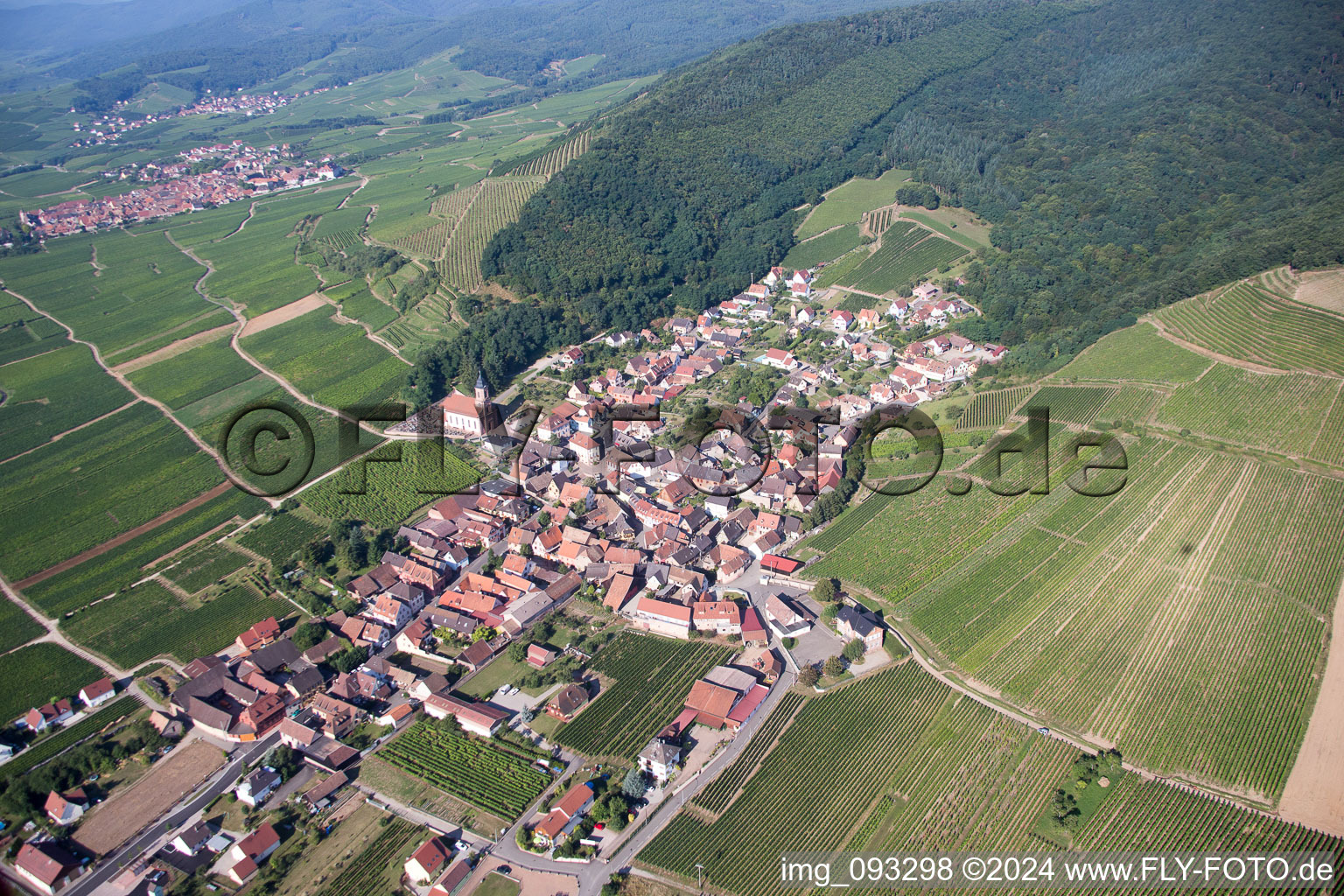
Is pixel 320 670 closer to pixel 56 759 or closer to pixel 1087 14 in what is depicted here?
pixel 56 759

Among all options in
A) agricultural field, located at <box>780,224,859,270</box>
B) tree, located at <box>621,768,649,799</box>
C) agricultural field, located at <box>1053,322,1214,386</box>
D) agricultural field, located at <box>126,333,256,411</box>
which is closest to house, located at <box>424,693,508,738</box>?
tree, located at <box>621,768,649,799</box>

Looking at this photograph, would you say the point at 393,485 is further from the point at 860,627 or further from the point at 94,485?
the point at 860,627

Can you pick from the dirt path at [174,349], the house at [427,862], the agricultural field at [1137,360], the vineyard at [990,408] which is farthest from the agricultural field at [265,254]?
the agricultural field at [1137,360]

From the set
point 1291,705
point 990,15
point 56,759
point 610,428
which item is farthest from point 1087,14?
point 56,759

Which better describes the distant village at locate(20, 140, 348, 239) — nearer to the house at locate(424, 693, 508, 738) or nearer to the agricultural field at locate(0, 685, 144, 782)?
the agricultural field at locate(0, 685, 144, 782)

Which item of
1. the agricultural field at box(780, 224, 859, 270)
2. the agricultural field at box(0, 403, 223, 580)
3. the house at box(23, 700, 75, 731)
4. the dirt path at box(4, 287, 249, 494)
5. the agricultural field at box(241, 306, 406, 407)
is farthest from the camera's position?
→ the agricultural field at box(780, 224, 859, 270)

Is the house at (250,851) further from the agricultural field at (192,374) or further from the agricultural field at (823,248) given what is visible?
the agricultural field at (823,248)
